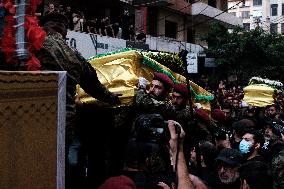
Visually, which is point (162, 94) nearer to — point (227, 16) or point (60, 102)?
point (60, 102)

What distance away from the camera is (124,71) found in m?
4.17

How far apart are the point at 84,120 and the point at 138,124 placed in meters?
1.07

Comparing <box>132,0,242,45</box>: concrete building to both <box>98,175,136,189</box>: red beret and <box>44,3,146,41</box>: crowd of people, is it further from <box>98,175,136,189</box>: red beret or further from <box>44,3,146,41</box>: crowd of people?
<box>98,175,136,189</box>: red beret

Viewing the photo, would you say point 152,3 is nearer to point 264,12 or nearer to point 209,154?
point 209,154

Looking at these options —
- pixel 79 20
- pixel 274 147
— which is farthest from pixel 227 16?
pixel 274 147

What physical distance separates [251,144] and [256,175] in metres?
0.91

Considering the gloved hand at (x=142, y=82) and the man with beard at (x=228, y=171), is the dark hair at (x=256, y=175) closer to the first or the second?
the man with beard at (x=228, y=171)

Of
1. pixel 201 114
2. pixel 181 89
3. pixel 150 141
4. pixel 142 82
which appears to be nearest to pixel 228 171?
pixel 201 114

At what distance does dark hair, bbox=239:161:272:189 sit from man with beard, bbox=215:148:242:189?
76 mm

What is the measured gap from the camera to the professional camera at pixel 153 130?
307cm

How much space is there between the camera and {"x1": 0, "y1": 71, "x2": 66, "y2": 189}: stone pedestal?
1.65 meters

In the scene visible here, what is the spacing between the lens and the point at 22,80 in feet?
5.64

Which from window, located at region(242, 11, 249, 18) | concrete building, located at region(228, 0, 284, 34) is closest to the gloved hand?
concrete building, located at region(228, 0, 284, 34)

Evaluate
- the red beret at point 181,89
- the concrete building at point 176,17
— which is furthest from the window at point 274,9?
the red beret at point 181,89
